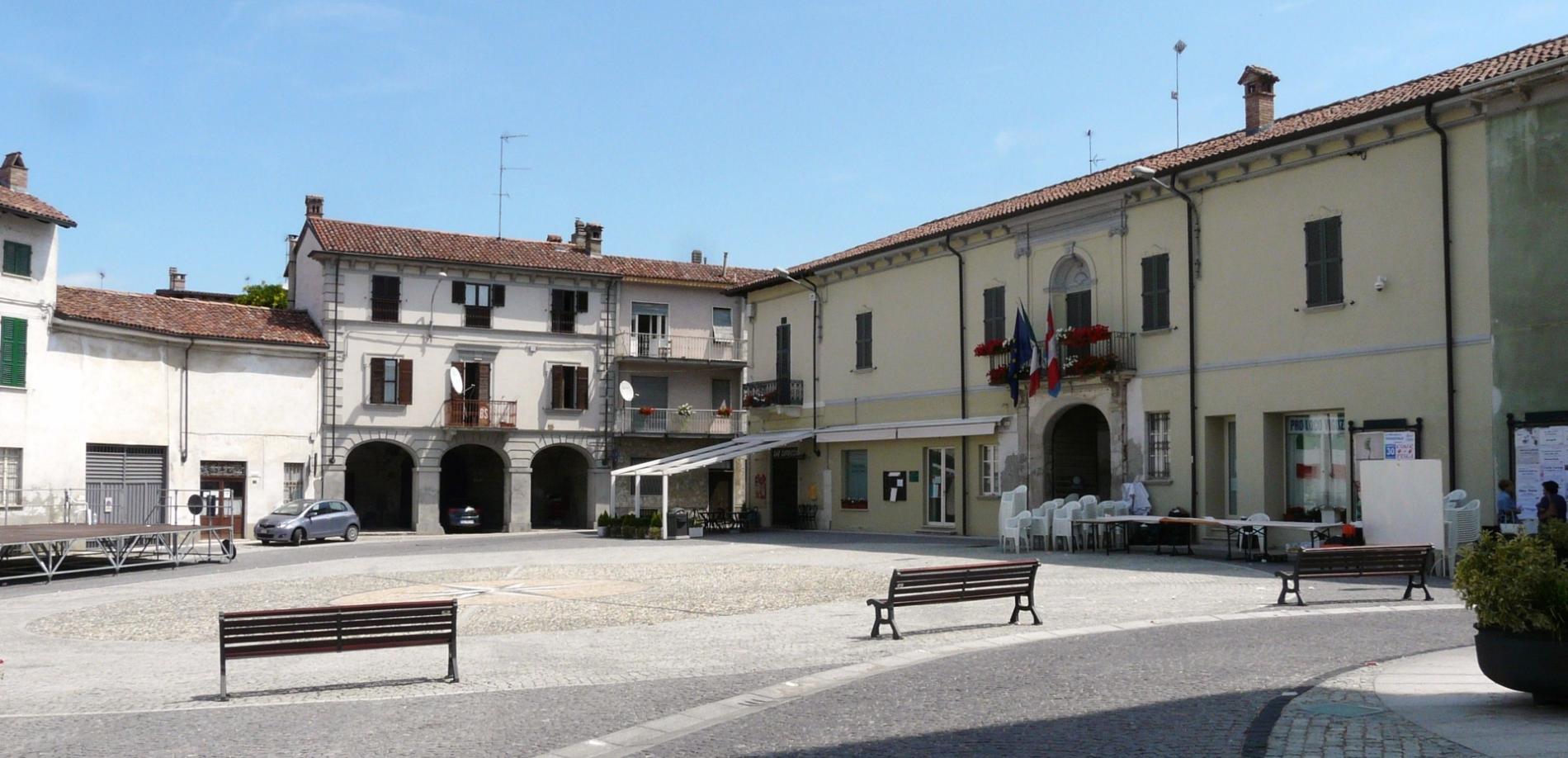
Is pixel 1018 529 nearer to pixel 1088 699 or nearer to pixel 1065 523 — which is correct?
pixel 1065 523

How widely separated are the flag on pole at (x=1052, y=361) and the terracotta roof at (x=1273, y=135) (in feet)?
8.25

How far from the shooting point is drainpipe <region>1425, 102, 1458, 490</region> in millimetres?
18953

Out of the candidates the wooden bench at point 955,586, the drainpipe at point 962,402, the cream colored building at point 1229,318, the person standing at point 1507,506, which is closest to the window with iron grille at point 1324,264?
the cream colored building at point 1229,318

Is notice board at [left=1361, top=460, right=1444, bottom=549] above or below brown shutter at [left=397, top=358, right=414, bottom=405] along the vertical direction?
below

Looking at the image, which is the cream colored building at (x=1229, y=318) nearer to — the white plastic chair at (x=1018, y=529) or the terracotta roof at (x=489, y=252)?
the white plastic chair at (x=1018, y=529)

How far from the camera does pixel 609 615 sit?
47.4 ft

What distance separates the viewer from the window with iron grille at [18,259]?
2852 centimetres

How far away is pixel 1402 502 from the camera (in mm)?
16781

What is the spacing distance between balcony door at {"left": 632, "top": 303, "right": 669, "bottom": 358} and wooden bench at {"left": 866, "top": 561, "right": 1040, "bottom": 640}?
32.0 metres

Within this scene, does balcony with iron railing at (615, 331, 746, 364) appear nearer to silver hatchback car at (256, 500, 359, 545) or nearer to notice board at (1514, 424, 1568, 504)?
silver hatchback car at (256, 500, 359, 545)

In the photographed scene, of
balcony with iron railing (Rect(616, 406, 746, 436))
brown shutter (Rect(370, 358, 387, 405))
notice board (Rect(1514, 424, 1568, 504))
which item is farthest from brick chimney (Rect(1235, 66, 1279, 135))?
brown shutter (Rect(370, 358, 387, 405))

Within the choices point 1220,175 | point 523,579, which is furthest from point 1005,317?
point 523,579

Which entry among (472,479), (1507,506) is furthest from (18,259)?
(1507,506)

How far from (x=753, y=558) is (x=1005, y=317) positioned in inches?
324
